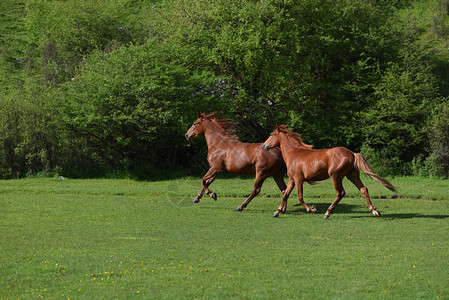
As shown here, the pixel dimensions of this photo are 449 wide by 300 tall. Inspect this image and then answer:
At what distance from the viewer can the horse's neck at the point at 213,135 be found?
1917cm

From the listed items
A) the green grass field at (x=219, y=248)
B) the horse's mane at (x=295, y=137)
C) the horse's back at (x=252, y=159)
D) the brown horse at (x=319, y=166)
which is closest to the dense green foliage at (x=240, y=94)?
the green grass field at (x=219, y=248)

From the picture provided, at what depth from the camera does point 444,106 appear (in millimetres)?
29375

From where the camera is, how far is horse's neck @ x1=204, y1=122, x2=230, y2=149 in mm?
19172

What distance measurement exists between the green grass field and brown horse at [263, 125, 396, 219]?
86cm

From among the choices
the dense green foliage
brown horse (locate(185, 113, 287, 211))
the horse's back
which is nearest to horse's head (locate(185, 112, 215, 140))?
brown horse (locate(185, 113, 287, 211))

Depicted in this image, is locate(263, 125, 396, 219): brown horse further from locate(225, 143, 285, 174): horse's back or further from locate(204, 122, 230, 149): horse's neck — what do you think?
locate(204, 122, 230, 149): horse's neck

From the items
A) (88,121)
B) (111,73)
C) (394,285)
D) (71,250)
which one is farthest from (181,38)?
(394,285)

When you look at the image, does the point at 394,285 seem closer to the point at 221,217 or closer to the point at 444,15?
the point at 221,217

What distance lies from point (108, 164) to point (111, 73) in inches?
202

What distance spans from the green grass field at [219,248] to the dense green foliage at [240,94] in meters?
8.54

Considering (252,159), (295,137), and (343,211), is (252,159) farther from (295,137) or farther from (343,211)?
(343,211)

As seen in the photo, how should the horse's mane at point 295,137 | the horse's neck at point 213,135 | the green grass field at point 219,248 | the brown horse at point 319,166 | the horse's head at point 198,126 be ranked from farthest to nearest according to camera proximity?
the horse's head at point 198,126 < the horse's neck at point 213,135 < the horse's mane at point 295,137 < the brown horse at point 319,166 < the green grass field at point 219,248

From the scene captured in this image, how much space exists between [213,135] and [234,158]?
4.61ft

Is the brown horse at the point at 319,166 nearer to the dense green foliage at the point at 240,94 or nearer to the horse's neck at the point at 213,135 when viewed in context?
the horse's neck at the point at 213,135
